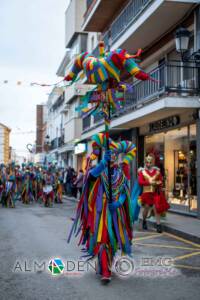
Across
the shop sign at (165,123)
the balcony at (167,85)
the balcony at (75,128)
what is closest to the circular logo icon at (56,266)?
the balcony at (167,85)

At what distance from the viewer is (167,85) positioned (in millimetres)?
15062

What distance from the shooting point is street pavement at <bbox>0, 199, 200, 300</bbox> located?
5.29m

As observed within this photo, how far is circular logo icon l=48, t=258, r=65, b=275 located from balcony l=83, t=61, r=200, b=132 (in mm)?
7163

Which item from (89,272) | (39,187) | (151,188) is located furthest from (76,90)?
(89,272)

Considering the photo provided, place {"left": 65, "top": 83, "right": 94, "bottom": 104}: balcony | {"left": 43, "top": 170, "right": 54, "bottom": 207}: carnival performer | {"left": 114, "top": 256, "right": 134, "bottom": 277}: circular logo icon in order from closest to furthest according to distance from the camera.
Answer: {"left": 114, "top": 256, "right": 134, "bottom": 277}: circular logo icon < {"left": 43, "top": 170, "right": 54, "bottom": 207}: carnival performer < {"left": 65, "top": 83, "right": 94, "bottom": 104}: balcony

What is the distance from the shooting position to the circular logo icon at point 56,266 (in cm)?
634

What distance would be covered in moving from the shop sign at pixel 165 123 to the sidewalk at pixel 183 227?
367 centimetres

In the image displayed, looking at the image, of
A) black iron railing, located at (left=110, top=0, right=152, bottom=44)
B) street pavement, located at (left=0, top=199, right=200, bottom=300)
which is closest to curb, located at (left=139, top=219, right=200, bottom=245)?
street pavement, located at (left=0, top=199, right=200, bottom=300)

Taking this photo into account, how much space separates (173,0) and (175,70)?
2764 mm

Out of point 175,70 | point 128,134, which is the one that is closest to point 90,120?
point 128,134

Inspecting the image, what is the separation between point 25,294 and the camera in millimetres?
5242

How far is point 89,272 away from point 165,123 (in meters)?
10.9

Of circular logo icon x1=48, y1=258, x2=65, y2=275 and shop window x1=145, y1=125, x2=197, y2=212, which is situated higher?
shop window x1=145, y1=125, x2=197, y2=212

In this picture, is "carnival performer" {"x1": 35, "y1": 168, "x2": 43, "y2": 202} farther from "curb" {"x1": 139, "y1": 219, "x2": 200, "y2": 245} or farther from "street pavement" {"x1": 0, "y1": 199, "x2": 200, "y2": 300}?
"street pavement" {"x1": 0, "y1": 199, "x2": 200, "y2": 300}
